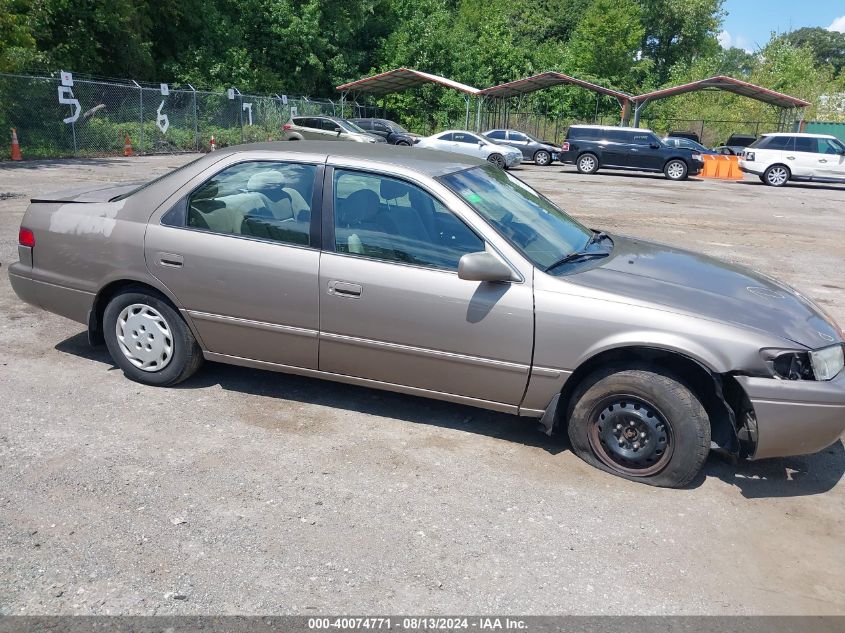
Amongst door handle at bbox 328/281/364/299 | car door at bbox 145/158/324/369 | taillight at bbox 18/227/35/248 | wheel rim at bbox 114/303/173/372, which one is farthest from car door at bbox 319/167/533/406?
taillight at bbox 18/227/35/248

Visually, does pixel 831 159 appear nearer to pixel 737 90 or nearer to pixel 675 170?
pixel 675 170

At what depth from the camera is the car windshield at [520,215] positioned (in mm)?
4234

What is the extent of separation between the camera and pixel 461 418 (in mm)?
4645

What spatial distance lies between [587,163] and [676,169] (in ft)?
10.7

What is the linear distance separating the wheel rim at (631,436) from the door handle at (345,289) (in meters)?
1.47

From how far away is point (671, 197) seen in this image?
19562 millimetres

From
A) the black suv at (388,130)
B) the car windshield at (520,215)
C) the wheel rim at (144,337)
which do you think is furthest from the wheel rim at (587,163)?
the wheel rim at (144,337)

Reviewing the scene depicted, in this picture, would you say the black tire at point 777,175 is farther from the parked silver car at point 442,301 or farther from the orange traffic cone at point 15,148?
the orange traffic cone at point 15,148

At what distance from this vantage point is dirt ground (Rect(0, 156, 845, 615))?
297cm

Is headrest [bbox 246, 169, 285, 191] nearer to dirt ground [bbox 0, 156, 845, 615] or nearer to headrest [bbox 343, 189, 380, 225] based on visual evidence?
headrest [bbox 343, 189, 380, 225]

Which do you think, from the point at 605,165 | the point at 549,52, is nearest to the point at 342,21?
the point at 549,52

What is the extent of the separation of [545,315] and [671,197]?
56.1 feet

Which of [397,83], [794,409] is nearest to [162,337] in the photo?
[794,409]

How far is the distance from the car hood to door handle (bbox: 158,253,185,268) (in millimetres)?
2385
